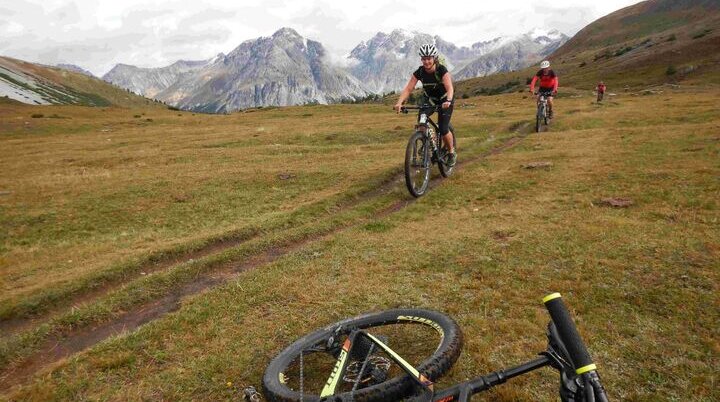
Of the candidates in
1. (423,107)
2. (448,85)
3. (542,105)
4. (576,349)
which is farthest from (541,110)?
(576,349)

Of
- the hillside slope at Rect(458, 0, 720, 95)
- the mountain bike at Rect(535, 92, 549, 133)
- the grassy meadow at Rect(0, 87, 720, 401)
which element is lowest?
the grassy meadow at Rect(0, 87, 720, 401)

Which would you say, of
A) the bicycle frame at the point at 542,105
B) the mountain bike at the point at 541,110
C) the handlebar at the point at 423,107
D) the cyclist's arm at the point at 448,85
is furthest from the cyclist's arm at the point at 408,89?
the bicycle frame at the point at 542,105

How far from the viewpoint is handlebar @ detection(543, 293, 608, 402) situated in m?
3.46

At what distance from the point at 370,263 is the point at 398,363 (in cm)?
567

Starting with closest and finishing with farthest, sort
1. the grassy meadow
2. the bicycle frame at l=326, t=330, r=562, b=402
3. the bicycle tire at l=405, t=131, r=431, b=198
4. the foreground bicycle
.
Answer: the foreground bicycle, the bicycle frame at l=326, t=330, r=562, b=402, the grassy meadow, the bicycle tire at l=405, t=131, r=431, b=198

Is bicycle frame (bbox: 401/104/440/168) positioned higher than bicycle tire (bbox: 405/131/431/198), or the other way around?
bicycle frame (bbox: 401/104/440/168)

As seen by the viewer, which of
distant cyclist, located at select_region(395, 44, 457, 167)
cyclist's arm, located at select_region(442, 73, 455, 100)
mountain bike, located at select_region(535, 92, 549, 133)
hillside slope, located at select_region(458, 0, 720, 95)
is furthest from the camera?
hillside slope, located at select_region(458, 0, 720, 95)

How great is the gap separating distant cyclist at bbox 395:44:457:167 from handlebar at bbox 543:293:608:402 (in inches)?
519

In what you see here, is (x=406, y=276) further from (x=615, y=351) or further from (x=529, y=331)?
(x=615, y=351)

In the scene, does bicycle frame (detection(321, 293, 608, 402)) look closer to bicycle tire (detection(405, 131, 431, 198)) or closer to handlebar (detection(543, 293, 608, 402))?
handlebar (detection(543, 293, 608, 402))

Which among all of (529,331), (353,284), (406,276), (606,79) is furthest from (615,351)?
(606,79)

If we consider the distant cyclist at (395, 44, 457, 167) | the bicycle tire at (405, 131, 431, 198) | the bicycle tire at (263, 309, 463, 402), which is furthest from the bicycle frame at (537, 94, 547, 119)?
the bicycle tire at (263, 309, 463, 402)

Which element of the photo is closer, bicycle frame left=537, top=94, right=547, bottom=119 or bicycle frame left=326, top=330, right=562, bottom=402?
bicycle frame left=326, top=330, right=562, bottom=402

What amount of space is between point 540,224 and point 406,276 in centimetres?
477
